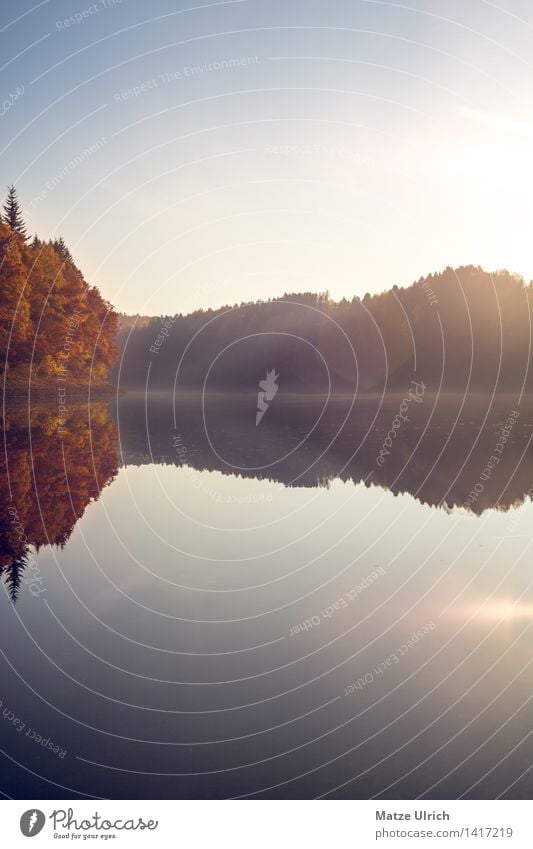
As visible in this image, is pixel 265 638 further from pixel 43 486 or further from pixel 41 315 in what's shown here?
pixel 41 315

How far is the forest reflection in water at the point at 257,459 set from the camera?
18312mm

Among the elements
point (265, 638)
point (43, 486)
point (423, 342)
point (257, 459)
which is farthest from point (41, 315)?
point (423, 342)

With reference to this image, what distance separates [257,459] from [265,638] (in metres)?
18.5

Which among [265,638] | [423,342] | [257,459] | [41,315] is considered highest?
[423,342]

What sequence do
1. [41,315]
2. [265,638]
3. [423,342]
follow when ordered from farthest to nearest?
[423,342], [41,315], [265,638]

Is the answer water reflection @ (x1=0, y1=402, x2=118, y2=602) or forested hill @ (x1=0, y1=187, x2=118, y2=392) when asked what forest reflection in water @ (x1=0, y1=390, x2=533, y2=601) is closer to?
water reflection @ (x1=0, y1=402, x2=118, y2=602)

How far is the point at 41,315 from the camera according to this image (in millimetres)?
64000

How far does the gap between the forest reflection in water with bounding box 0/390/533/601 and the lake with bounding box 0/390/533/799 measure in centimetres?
20

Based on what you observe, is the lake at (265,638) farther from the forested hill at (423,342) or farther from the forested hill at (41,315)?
the forested hill at (423,342)

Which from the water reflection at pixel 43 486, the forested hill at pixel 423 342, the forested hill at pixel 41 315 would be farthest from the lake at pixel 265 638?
the forested hill at pixel 423 342

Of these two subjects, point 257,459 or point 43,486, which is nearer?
point 43,486

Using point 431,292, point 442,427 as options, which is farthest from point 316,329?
point 442,427
